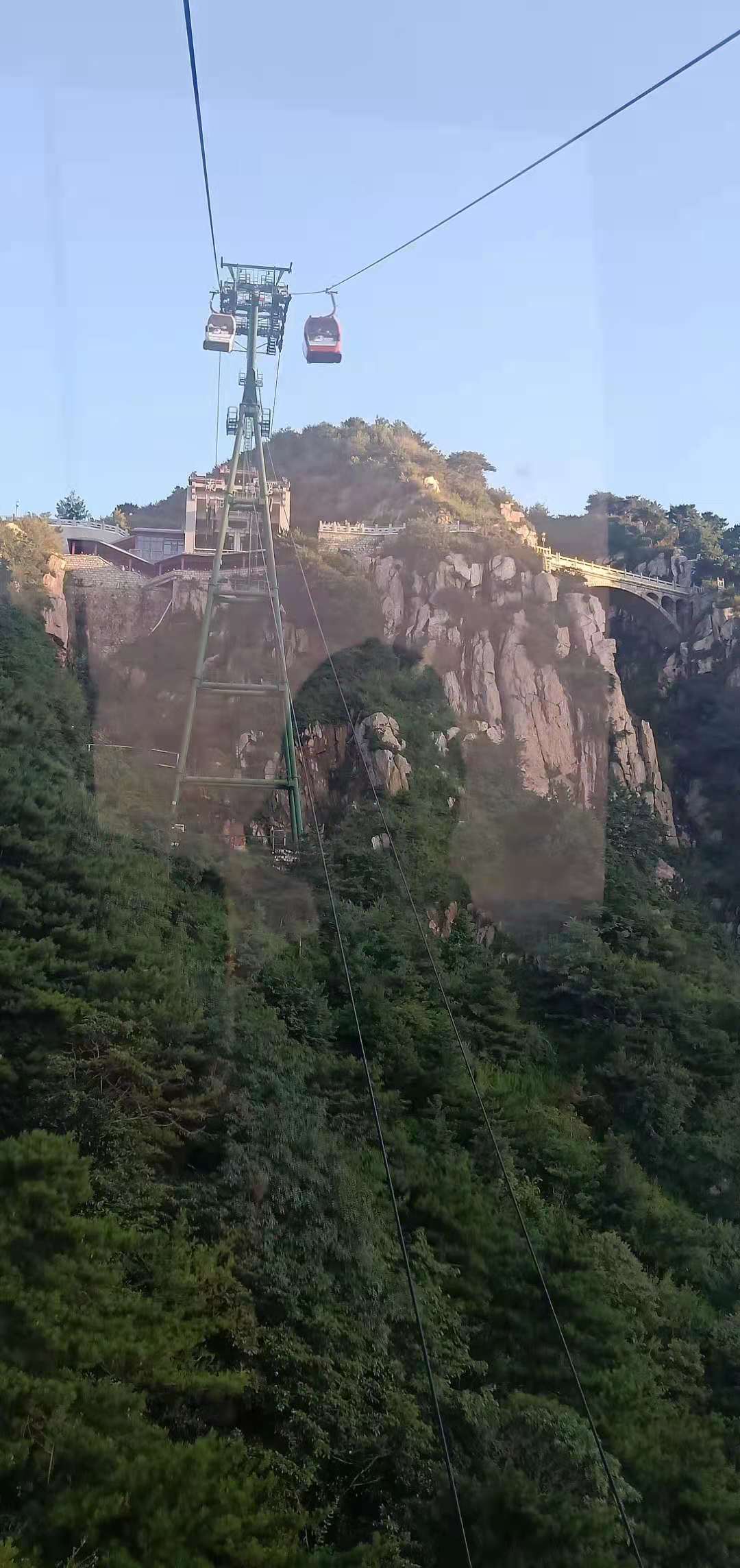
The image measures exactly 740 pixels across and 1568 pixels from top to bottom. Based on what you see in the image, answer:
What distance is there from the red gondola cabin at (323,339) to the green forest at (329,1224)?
7.19m

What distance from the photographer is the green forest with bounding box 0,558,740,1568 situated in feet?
30.2

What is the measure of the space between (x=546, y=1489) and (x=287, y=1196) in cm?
323

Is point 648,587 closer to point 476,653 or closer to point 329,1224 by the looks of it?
point 476,653

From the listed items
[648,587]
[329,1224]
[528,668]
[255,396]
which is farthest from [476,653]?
[329,1224]

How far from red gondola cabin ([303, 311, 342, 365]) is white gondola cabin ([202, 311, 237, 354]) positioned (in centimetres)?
172

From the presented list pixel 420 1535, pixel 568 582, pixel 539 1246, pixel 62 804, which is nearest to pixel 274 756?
pixel 62 804

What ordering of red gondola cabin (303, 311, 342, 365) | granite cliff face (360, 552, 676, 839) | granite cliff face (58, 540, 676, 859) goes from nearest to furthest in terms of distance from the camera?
1. red gondola cabin (303, 311, 342, 365)
2. granite cliff face (58, 540, 676, 859)
3. granite cliff face (360, 552, 676, 839)

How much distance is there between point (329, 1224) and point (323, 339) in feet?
45.2

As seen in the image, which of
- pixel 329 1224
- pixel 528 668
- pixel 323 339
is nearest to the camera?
pixel 329 1224

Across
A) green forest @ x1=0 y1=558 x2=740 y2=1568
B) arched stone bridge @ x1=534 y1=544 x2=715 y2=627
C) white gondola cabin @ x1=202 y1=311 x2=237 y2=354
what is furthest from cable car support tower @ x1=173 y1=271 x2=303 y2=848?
arched stone bridge @ x1=534 y1=544 x2=715 y2=627

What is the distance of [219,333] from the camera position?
818 inches

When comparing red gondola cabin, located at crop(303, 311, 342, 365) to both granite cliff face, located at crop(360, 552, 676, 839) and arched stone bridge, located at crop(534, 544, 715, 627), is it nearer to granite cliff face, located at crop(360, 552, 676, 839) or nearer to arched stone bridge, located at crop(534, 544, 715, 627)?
granite cliff face, located at crop(360, 552, 676, 839)

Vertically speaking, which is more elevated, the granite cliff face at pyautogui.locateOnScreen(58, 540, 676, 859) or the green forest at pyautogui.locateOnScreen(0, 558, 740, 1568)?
the granite cliff face at pyautogui.locateOnScreen(58, 540, 676, 859)

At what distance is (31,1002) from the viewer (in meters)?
12.7
